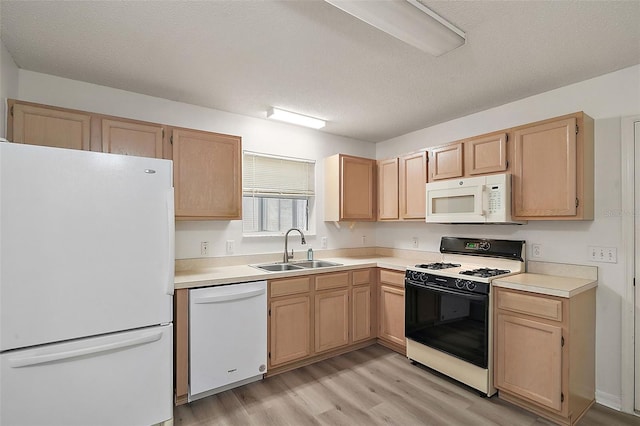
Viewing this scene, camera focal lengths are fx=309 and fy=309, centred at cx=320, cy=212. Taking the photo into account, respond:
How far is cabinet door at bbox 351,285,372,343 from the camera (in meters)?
3.26

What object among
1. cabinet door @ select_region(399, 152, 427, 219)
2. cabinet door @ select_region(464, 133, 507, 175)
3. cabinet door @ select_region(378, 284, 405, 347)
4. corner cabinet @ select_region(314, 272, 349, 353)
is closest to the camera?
cabinet door @ select_region(464, 133, 507, 175)

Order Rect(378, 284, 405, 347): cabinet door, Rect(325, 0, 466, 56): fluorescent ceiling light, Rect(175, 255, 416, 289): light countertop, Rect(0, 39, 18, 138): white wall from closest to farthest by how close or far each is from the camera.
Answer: Rect(325, 0, 466, 56): fluorescent ceiling light
Rect(0, 39, 18, 138): white wall
Rect(175, 255, 416, 289): light countertop
Rect(378, 284, 405, 347): cabinet door

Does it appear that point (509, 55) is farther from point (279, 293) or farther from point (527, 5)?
point (279, 293)

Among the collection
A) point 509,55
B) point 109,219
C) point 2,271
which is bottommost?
point 2,271

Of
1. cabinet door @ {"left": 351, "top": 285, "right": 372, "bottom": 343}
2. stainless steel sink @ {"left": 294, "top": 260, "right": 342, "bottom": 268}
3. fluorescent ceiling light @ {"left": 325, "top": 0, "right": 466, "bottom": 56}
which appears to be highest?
fluorescent ceiling light @ {"left": 325, "top": 0, "right": 466, "bottom": 56}

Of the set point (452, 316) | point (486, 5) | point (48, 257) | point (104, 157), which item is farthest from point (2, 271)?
point (452, 316)

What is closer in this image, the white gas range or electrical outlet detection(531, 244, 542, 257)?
the white gas range

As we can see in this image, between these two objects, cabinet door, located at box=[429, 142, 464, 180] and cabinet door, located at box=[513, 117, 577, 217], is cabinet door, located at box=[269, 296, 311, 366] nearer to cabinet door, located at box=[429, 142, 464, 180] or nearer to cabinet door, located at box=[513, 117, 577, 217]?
cabinet door, located at box=[429, 142, 464, 180]

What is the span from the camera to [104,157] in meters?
1.83

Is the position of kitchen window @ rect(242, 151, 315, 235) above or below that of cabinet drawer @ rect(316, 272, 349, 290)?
above

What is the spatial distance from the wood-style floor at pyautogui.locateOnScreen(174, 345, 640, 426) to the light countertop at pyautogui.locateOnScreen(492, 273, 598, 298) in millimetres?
897

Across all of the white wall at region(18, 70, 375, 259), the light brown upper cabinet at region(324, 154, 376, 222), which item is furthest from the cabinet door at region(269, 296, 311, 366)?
the light brown upper cabinet at region(324, 154, 376, 222)

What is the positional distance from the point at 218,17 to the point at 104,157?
41.3 inches

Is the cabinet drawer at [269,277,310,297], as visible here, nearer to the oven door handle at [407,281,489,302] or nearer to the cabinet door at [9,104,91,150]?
the oven door handle at [407,281,489,302]
